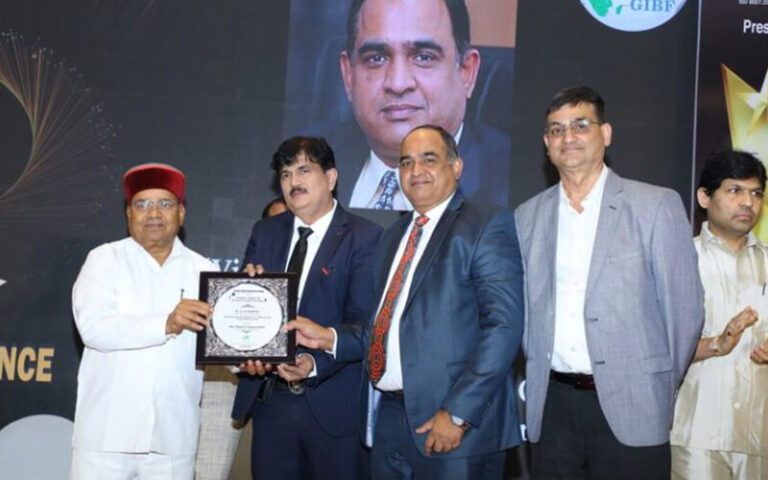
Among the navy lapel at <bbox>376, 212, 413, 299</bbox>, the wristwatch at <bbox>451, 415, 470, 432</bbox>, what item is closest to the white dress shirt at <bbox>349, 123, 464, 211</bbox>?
the navy lapel at <bbox>376, 212, 413, 299</bbox>

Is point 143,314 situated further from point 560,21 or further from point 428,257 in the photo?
point 560,21

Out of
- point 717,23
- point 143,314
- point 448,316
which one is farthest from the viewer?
point 717,23

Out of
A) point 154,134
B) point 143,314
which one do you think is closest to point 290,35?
point 154,134

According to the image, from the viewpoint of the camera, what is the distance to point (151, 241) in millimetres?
3471

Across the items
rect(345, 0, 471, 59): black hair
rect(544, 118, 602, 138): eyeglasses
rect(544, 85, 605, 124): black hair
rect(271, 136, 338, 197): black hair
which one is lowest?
rect(271, 136, 338, 197): black hair

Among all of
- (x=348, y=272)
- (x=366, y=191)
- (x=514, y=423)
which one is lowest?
(x=514, y=423)

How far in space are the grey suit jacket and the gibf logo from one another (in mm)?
2870

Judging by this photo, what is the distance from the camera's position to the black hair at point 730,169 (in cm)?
362

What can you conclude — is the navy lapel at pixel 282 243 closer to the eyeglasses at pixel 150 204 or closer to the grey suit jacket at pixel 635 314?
the eyeglasses at pixel 150 204

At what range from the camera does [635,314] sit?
2895mm

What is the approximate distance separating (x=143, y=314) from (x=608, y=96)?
11.9 ft

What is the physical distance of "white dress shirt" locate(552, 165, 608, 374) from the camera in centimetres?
297

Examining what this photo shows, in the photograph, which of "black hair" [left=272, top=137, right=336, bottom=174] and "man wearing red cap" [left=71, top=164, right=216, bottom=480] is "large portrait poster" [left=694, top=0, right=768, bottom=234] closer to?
"black hair" [left=272, top=137, right=336, bottom=174]

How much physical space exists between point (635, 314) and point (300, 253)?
57.8 inches
